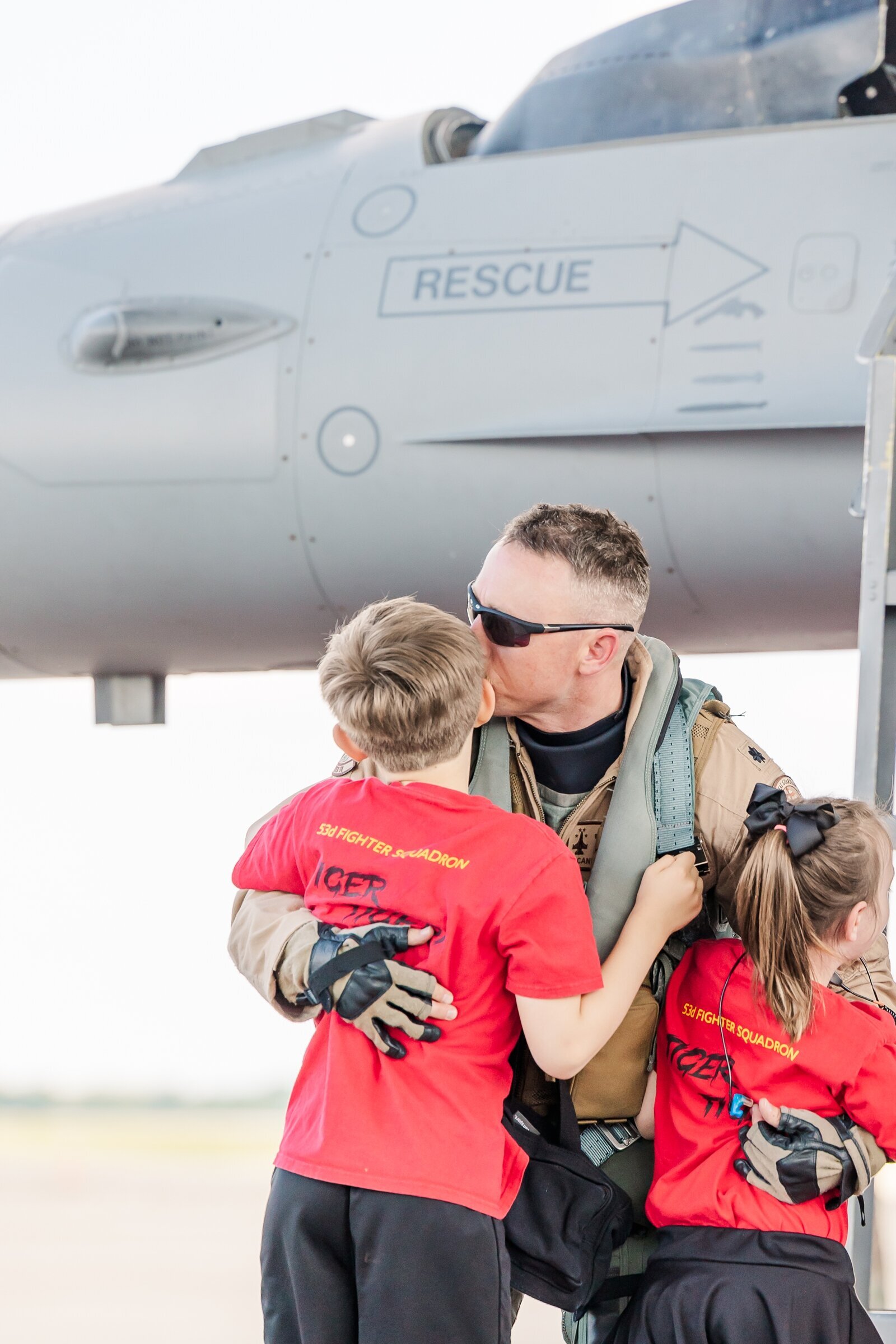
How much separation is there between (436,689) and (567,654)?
32 centimetres

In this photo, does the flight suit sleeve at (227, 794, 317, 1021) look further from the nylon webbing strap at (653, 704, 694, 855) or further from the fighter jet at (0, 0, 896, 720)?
the fighter jet at (0, 0, 896, 720)

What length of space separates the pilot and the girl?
0.12 m

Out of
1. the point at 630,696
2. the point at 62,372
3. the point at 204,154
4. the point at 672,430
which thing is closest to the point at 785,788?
the point at 630,696

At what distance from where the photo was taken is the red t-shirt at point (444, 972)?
5.06 ft

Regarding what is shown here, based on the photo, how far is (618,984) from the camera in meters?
1.62

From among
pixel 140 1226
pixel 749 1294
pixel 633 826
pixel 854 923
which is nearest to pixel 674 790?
pixel 633 826

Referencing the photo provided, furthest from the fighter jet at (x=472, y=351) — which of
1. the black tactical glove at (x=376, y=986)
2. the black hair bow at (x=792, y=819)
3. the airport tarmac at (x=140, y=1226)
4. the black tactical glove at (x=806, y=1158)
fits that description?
the black tactical glove at (x=376, y=986)

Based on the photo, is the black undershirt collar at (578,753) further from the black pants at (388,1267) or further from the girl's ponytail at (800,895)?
the black pants at (388,1267)

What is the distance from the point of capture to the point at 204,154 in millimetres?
4879

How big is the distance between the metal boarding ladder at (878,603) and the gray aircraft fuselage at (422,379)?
1.65 meters

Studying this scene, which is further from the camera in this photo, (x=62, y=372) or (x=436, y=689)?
(x=62, y=372)

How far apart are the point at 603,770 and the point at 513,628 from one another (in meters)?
0.28

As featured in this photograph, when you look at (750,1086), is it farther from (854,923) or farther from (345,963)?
(345,963)

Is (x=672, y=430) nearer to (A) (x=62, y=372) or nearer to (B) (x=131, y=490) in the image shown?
(B) (x=131, y=490)
